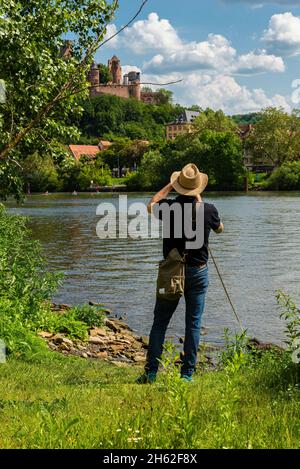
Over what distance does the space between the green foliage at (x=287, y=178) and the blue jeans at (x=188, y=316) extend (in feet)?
347

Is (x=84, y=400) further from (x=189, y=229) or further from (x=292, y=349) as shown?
(x=292, y=349)

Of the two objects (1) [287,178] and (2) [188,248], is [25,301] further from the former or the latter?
(1) [287,178]

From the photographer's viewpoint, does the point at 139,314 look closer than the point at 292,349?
No

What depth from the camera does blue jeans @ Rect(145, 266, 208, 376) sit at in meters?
7.09

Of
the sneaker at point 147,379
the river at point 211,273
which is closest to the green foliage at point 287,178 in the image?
the river at point 211,273

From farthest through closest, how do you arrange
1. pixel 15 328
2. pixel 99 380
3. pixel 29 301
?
pixel 29 301
pixel 15 328
pixel 99 380

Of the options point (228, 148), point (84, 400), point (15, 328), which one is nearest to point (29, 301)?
point (15, 328)

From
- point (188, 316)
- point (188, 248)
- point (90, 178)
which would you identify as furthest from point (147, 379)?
point (90, 178)

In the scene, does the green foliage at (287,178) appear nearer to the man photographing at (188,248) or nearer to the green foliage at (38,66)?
the green foliage at (38,66)

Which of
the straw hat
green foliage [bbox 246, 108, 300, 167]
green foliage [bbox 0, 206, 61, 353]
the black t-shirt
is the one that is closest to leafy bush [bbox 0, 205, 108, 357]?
green foliage [bbox 0, 206, 61, 353]

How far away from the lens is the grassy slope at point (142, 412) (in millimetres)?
3994

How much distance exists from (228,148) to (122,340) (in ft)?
371

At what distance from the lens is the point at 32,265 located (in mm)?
12227

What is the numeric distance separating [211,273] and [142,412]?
18630mm
